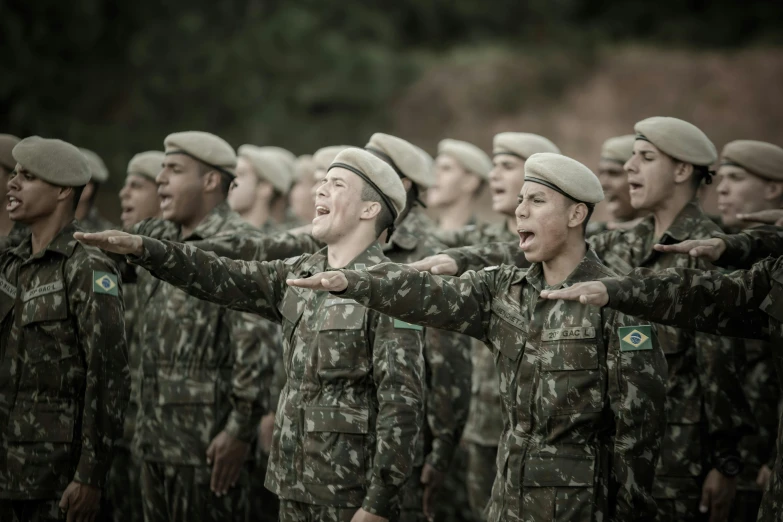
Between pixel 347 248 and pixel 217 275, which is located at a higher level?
pixel 347 248

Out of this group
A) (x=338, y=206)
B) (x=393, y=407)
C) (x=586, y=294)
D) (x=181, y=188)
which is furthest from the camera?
(x=181, y=188)

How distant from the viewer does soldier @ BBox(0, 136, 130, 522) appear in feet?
14.3

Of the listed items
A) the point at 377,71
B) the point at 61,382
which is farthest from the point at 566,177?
the point at 377,71

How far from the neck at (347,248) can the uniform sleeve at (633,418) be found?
3.80 feet

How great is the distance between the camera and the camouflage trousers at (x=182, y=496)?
499 centimetres

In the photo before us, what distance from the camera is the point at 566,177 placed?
12.7ft

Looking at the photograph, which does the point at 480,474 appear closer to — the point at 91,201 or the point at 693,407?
the point at 693,407

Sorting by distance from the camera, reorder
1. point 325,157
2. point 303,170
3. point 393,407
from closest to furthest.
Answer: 1. point 393,407
2. point 325,157
3. point 303,170

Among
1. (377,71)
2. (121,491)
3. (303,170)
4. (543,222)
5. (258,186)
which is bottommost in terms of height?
(121,491)

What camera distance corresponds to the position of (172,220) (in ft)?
17.7

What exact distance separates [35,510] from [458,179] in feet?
14.1

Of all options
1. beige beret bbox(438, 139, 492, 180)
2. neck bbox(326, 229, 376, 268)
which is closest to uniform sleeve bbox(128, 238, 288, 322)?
neck bbox(326, 229, 376, 268)

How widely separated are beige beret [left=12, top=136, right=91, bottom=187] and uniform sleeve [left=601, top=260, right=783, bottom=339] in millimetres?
2781

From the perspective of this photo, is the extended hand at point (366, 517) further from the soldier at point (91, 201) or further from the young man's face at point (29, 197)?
the soldier at point (91, 201)
